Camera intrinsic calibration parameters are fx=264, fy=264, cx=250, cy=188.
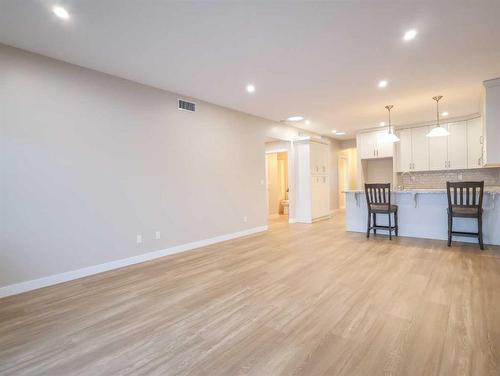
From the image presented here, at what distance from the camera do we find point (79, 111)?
338 cm

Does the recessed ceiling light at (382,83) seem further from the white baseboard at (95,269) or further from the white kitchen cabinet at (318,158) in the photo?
the white baseboard at (95,269)

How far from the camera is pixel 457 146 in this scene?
6.51 metres

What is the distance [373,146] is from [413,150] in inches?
39.0

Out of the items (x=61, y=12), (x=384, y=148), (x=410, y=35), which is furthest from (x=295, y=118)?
(x=61, y=12)

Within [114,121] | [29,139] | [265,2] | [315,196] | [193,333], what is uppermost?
[265,2]

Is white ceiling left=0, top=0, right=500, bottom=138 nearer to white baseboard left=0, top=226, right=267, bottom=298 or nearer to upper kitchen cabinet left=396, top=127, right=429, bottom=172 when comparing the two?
upper kitchen cabinet left=396, top=127, right=429, bottom=172

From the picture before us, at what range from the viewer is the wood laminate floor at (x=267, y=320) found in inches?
67.0

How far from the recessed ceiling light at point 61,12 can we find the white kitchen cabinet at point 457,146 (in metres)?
→ 7.84

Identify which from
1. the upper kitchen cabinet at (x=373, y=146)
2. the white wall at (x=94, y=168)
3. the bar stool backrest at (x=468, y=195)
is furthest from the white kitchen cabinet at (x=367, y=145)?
the white wall at (x=94, y=168)

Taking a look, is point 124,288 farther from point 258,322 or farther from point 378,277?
point 378,277

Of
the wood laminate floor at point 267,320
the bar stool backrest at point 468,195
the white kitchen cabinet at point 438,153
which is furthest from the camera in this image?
the white kitchen cabinet at point 438,153

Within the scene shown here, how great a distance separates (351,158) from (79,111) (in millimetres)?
9910

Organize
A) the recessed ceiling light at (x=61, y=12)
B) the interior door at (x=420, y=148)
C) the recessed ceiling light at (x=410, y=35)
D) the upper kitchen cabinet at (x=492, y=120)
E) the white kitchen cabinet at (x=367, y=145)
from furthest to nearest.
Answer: the white kitchen cabinet at (x=367, y=145), the interior door at (x=420, y=148), the upper kitchen cabinet at (x=492, y=120), the recessed ceiling light at (x=410, y=35), the recessed ceiling light at (x=61, y=12)

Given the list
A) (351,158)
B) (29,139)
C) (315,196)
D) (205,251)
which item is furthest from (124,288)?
(351,158)
